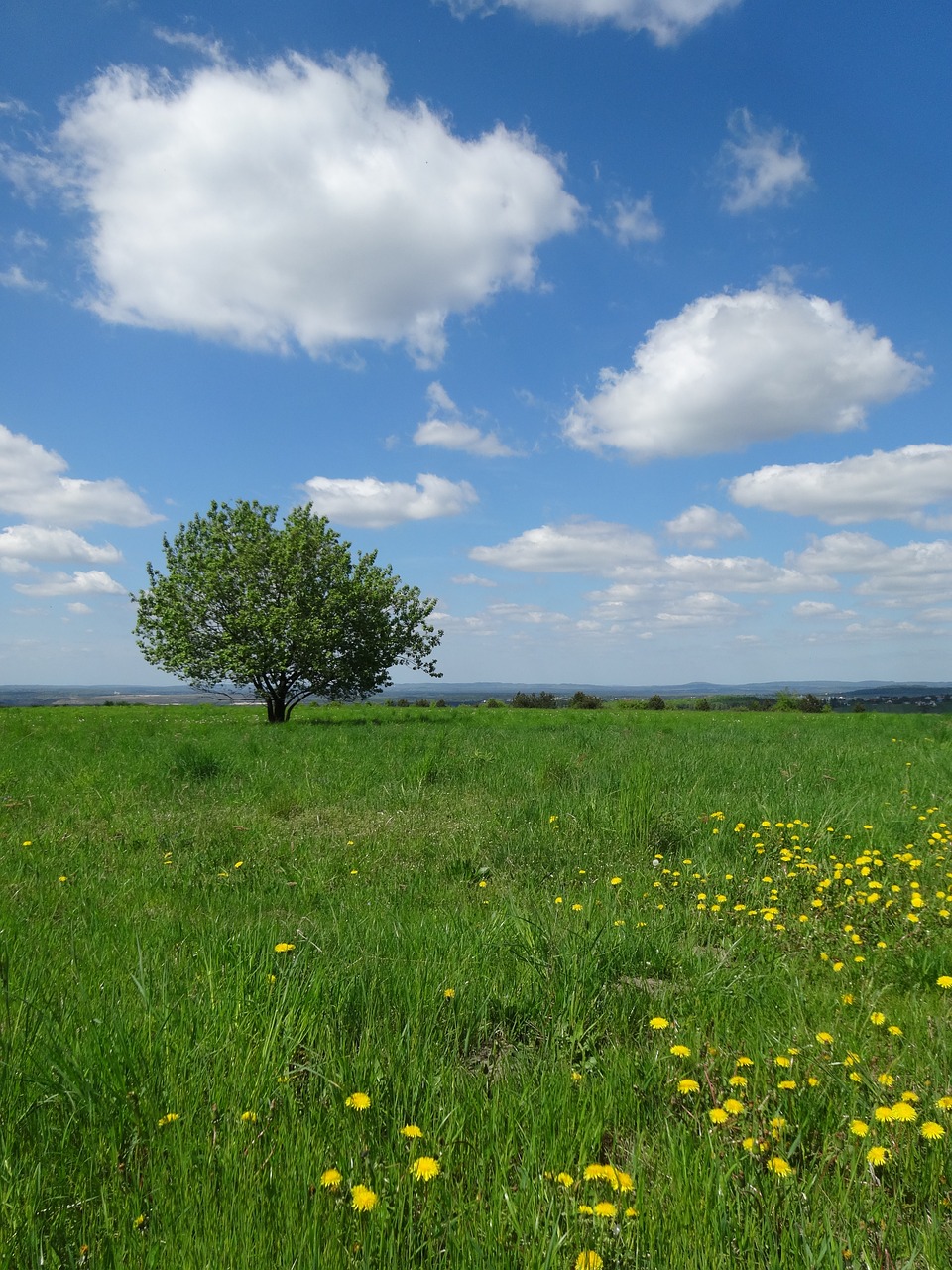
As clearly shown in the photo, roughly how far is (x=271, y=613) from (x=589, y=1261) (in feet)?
111

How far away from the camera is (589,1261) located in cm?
200

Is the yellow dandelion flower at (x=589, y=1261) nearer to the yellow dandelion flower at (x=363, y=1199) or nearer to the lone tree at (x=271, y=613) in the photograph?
the yellow dandelion flower at (x=363, y=1199)

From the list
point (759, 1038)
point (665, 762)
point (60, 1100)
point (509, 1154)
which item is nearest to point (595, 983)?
point (759, 1038)

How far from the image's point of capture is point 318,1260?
6.70 ft

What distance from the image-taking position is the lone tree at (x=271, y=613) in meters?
33.8

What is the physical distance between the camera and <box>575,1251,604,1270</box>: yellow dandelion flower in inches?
78.2

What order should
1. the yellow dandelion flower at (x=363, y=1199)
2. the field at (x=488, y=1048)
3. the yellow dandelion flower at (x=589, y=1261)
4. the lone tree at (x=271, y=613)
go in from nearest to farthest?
1. the yellow dandelion flower at (x=589, y=1261)
2. the yellow dandelion flower at (x=363, y=1199)
3. the field at (x=488, y=1048)
4. the lone tree at (x=271, y=613)

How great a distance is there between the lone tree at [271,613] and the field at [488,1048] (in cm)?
2620

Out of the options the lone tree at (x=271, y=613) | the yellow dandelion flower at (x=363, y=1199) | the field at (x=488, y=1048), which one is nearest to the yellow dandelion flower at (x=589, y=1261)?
the field at (x=488, y=1048)

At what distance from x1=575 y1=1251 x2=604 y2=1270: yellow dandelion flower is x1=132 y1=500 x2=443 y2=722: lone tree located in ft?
106

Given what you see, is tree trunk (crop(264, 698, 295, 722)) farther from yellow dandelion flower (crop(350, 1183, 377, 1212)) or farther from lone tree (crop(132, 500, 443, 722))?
yellow dandelion flower (crop(350, 1183, 377, 1212))

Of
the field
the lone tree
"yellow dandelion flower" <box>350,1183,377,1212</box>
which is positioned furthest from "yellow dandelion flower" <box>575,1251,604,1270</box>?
the lone tree

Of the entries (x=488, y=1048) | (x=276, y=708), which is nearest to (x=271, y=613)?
(x=276, y=708)

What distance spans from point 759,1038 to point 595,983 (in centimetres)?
91
